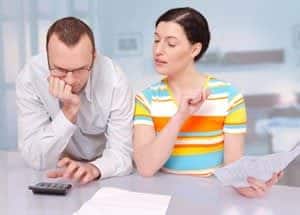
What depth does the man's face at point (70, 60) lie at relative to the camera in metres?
1.20

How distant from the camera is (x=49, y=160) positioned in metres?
1.31

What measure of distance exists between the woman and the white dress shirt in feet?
0.24

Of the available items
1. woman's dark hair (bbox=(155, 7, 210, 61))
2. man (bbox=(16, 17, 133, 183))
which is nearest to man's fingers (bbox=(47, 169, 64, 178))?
man (bbox=(16, 17, 133, 183))

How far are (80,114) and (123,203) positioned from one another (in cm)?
49

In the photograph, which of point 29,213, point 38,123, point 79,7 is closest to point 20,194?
point 29,213

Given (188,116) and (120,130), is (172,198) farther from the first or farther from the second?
(120,130)

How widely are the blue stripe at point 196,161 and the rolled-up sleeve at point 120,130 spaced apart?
13 centimetres

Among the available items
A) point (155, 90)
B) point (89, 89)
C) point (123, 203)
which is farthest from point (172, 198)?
point (89, 89)

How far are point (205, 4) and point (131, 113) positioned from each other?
121 centimetres

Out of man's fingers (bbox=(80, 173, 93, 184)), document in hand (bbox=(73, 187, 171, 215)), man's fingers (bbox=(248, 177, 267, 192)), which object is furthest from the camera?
man's fingers (bbox=(80, 173, 93, 184))

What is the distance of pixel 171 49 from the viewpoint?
1214 mm

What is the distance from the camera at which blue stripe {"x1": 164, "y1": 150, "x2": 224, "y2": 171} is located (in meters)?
1.28

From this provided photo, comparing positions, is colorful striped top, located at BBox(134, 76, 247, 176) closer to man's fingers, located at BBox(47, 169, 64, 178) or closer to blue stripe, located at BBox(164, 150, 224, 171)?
blue stripe, located at BBox(164, 150, 224, 171)

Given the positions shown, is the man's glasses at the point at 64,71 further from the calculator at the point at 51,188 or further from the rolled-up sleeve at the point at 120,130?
the calculator at the point at 51,188
